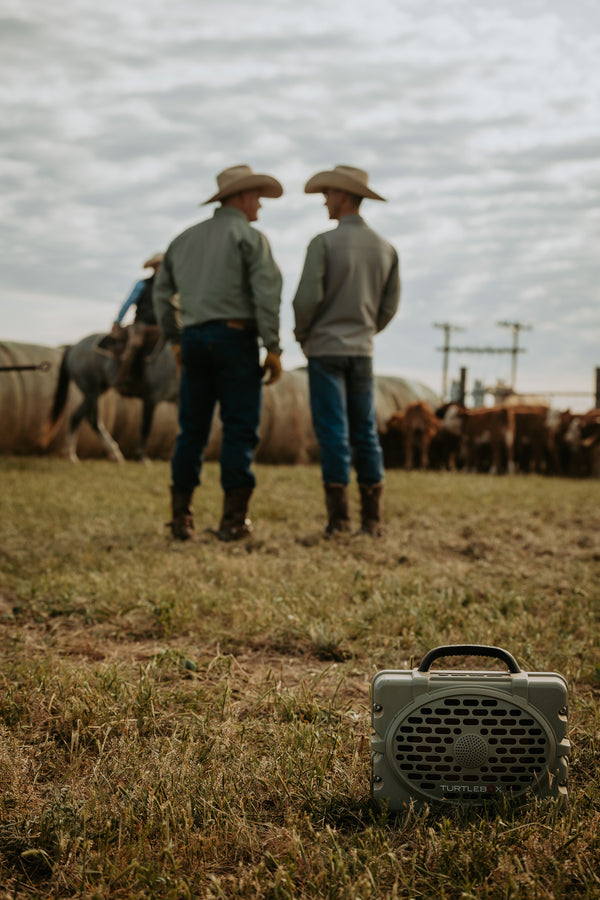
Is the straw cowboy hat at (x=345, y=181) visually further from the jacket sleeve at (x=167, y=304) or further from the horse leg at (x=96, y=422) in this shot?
the horse leg at (x=96, y=422)

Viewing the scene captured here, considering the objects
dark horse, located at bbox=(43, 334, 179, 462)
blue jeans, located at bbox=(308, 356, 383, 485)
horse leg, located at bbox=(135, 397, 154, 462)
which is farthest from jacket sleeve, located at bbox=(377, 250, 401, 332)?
horse leg, located at bbox=(135, 397, 154, 462)

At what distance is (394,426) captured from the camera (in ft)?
54.6

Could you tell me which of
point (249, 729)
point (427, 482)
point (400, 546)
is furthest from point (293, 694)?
point (427, 482)

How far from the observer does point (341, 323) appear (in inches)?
221

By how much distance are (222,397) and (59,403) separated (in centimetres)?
749

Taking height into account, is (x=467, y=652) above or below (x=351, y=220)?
below

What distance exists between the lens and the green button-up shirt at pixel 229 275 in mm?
5207

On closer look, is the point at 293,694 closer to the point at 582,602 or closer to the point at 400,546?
the point at 582,602

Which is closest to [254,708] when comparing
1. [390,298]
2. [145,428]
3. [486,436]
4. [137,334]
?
[390,298]

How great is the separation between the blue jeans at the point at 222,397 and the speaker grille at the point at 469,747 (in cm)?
368

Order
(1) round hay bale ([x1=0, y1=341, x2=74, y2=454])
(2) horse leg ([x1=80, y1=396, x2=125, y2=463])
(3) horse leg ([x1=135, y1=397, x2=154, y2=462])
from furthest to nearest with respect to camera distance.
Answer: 1. (1) round hay bale ([x1=0, y1=341, x2=74, y2=454])
2. (2) horse leg ([x1=80, y1=396, x2=125, y2=463])
3. (3) horse leg ([x1=135, y1=397, x2=154, y2=462])

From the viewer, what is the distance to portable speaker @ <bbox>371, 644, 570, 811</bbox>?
5.70 feet

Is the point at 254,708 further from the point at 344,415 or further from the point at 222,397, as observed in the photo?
the point at 344,415

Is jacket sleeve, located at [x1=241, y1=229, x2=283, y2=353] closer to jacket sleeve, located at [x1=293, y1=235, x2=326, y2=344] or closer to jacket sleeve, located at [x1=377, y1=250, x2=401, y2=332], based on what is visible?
jacket sleeve, located at [x1=293, y1=235, x2=326, y2=344]
